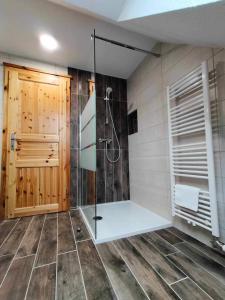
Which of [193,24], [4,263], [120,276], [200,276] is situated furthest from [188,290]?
[193,24]

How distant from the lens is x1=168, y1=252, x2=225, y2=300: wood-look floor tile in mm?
919

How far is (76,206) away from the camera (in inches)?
101

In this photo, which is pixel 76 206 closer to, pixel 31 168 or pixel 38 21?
pixel 31 168

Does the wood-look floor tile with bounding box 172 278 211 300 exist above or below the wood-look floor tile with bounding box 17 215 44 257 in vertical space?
above

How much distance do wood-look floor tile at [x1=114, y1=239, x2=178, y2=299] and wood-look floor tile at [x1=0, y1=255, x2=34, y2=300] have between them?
0.70 meters

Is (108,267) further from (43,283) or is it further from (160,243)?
(160,243)

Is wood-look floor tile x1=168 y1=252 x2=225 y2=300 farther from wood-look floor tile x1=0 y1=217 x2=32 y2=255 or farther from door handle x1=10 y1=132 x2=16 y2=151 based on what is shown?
door handle x1=10 y1=132 x2=16 y2=151

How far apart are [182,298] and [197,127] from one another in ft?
4.18

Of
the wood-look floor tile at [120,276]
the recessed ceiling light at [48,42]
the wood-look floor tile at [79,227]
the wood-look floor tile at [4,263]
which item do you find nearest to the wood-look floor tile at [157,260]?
the wood-look floor tile at [120,276]

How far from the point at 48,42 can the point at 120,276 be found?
264 centimetres

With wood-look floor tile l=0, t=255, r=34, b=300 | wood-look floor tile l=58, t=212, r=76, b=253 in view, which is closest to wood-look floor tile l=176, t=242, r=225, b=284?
wood-look floor tile l=58, t=212, r=76, b=253

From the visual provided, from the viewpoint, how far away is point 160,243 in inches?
57.4

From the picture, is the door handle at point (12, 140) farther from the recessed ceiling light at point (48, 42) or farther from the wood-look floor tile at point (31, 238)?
the recessed ceiling light at point (48, 42)

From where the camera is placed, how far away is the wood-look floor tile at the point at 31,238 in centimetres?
138
